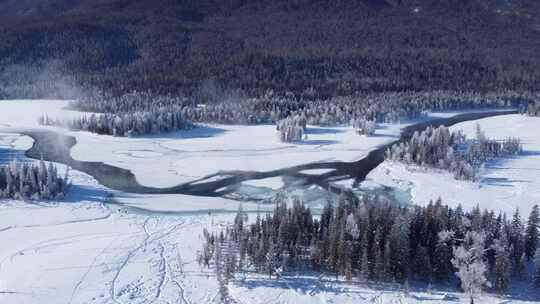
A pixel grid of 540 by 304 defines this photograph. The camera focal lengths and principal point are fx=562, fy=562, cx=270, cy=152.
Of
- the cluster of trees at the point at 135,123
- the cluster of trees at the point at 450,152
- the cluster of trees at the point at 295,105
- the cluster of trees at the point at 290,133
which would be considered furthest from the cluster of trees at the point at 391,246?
the cluster of trees at the point at 295,105

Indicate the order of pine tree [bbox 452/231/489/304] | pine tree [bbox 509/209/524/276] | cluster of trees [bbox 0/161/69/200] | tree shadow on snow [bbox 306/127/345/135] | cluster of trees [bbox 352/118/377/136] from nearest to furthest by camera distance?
1. pine tree [bbox 452/231/489/304]
2. pine tree [bbox 509/209/524/276]
3. cluster of trees [bbox 0/161/69/200]
4. cluster of trees [bbox 352/118/377/136]
5. tree shadow on snow [bbox 306/127/345/135]

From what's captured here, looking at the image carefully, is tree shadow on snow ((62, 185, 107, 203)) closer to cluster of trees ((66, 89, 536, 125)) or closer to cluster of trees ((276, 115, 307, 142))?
cluster of trees ((276, 115, 307, 142))

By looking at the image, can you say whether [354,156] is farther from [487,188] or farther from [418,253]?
[418,253]

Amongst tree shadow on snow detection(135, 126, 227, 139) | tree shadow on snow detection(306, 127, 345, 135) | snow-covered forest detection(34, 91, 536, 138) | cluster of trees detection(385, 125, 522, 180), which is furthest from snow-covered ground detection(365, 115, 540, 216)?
tree shadow on snow detection(135, 126, 227, 139)

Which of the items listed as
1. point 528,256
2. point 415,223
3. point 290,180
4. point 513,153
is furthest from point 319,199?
point 513,153

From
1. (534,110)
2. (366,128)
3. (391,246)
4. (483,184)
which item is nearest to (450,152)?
(483,184)
